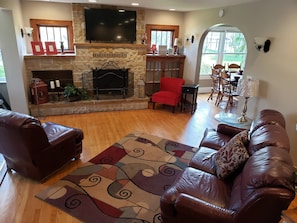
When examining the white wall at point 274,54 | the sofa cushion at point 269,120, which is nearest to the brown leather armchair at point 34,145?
the sofa cushion at point 269,120

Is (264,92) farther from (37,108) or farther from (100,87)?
(37,108)

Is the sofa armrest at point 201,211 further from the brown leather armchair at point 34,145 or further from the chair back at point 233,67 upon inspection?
the chair back at point 233,67

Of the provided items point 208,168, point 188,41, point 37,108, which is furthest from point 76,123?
point 188,41

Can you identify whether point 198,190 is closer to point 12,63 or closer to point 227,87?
point 12,63

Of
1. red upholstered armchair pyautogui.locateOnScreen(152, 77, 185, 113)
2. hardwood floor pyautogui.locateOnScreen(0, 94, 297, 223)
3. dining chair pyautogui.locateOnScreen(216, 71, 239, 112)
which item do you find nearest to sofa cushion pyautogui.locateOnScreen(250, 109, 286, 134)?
hardwood floor pyautogui.locateOnScreen(0, 94, 297, 223)

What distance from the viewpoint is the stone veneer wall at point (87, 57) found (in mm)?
5203

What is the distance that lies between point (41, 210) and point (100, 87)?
3.90 meters

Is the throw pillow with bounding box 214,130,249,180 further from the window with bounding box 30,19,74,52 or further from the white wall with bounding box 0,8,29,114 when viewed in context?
the window with bounding box 30,19,74,52

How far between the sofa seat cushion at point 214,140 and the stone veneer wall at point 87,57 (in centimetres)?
333

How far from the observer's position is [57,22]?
5.30m

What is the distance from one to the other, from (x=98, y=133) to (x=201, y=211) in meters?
3.02

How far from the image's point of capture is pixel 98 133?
4.32 metres

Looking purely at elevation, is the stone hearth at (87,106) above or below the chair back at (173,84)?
below

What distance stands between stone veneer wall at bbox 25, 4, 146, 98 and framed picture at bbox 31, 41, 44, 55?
0.13 meters
